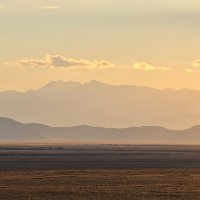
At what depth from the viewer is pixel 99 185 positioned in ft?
242

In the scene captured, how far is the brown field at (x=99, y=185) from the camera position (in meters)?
63.4

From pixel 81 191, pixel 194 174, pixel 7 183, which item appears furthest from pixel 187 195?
pixel 194 174

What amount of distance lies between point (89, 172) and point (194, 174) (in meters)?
13.0

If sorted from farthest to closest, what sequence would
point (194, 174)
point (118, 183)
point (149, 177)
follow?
point (194, 174) → point (149, 177) → point (118, 183)

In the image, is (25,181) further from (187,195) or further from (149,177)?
(187,195)

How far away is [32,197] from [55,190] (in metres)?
6.57

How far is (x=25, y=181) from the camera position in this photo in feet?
261

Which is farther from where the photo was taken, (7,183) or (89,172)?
(89,172)

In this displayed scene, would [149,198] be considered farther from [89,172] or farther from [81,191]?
[89,172]

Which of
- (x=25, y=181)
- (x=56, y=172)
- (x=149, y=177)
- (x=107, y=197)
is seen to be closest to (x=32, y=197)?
(x=107, y=197)

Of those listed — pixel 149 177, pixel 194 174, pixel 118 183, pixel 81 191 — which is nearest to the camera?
pixel 81 191

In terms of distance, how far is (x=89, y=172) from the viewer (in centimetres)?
9638

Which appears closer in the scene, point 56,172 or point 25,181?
point 25,181

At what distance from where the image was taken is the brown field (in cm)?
6338
